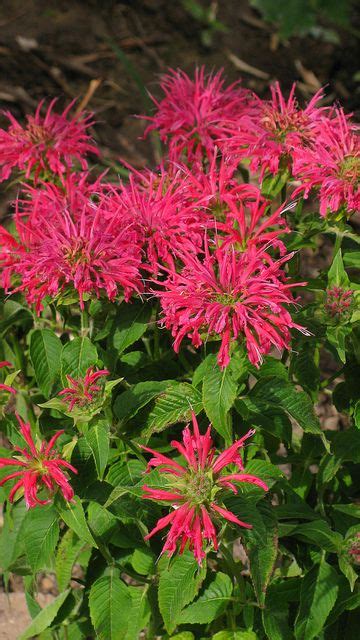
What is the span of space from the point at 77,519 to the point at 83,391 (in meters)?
0.20

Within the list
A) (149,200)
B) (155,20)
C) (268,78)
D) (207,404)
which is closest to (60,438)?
(207,404)

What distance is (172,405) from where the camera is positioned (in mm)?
1334

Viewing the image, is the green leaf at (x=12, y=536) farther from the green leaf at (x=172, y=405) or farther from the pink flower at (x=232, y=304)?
the pink flower at (x=232, y=304)

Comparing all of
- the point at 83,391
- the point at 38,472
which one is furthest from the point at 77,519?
the point at 83,391

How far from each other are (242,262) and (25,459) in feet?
1.48

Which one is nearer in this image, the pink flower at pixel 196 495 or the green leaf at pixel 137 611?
the pink flower at pixel 196 495

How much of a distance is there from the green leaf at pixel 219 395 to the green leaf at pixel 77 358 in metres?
0.20

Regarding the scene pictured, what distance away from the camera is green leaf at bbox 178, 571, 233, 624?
139 centimetres

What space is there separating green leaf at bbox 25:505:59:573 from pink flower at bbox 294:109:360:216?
27.1 inches

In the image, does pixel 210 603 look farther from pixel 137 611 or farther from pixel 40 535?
pixel 40 535

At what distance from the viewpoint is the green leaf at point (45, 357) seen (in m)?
1.44

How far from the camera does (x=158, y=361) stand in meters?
1.54

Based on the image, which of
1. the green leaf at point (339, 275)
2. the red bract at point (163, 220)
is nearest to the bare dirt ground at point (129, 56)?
the red bract at point (163, 220)

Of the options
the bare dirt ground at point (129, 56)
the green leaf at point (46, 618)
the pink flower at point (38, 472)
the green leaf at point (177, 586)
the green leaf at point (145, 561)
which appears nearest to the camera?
the pink flower at point (38, 472)
